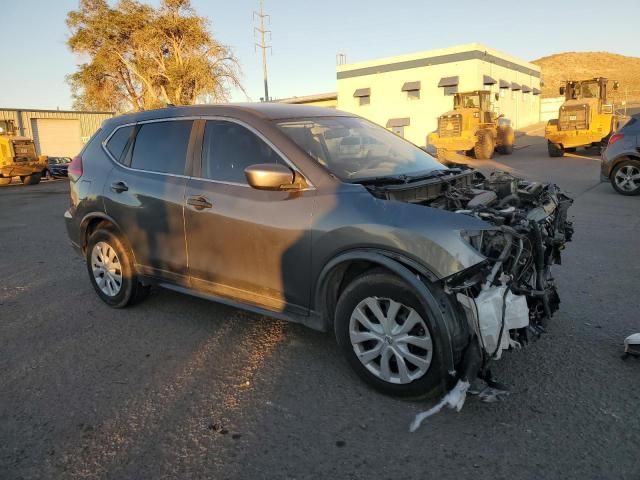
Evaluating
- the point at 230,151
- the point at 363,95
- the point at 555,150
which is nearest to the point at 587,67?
the point at 363,95

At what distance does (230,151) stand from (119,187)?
1.26 m

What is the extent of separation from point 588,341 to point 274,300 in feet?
7.46

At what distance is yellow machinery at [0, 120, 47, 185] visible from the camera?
22.0 meters

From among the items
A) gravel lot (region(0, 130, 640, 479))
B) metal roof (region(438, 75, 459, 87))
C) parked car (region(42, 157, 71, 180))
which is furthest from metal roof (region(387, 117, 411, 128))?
gravel lot (region(0, 130, 640, 479))

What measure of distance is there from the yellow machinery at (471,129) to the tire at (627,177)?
9961 mm

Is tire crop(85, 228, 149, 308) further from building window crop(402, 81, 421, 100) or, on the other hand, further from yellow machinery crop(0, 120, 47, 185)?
building window crop(402, 81, 421, 100)

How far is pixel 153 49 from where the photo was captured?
32875 millimetres

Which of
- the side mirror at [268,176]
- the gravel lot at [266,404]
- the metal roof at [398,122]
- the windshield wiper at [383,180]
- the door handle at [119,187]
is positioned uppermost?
the metal roof at [398,122]

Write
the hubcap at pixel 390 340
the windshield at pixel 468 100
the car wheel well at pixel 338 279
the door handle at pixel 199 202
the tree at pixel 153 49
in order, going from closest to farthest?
the hubcap at pixel 390 340, the car wheel well at pixel 338 279, the door handle at pixel 199 202, the windshield at pixel 468 100, the tree at pixel 153 49

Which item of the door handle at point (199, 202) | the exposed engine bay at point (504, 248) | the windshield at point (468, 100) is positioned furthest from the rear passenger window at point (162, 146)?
the windshield at point (468, 100)

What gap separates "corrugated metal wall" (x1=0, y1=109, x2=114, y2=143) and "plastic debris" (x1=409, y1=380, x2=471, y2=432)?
3482 cm

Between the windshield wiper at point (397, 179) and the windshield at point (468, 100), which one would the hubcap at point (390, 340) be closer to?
the windshield wiper at point (397, 179)

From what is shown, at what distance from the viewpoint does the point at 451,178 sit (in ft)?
12.4

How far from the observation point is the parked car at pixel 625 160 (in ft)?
32.9
